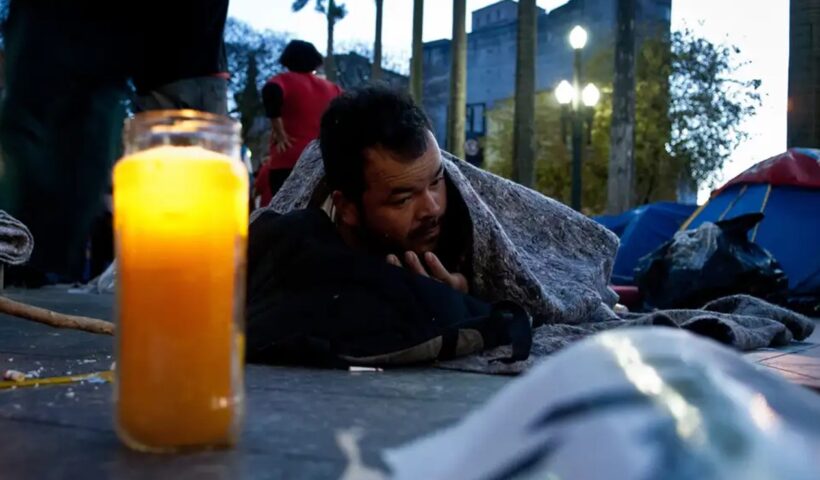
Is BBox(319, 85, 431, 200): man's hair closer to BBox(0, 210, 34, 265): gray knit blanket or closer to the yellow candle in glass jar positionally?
BBox(0, 210, 34, 265): gray knit blanket

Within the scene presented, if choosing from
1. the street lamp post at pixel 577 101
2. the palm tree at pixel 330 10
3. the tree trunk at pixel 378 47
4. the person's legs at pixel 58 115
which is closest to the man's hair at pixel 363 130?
the person's legs at pixel 58 115

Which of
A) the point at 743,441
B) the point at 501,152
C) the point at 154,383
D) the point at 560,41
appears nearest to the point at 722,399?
the point at 743,441

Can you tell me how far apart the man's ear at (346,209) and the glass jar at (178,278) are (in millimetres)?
1643

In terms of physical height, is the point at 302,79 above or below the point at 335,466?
above

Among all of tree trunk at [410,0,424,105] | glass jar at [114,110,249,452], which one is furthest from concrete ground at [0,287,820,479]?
tree trunk at [410,0,424,105]

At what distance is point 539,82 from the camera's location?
123ft

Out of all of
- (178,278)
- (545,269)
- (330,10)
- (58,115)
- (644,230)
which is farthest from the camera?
(330,10)

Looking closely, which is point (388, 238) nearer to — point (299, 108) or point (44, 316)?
point (44, 316)

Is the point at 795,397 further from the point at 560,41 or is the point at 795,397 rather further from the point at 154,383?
the point at 560,41

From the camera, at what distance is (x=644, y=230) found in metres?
8.20

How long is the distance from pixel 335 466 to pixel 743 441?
1.82 ft

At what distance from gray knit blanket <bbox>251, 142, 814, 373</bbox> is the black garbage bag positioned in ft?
4.68

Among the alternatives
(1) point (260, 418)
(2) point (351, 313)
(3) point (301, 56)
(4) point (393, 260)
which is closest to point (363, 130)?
(4) point (393, 260)

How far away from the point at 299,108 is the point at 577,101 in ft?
26.3
